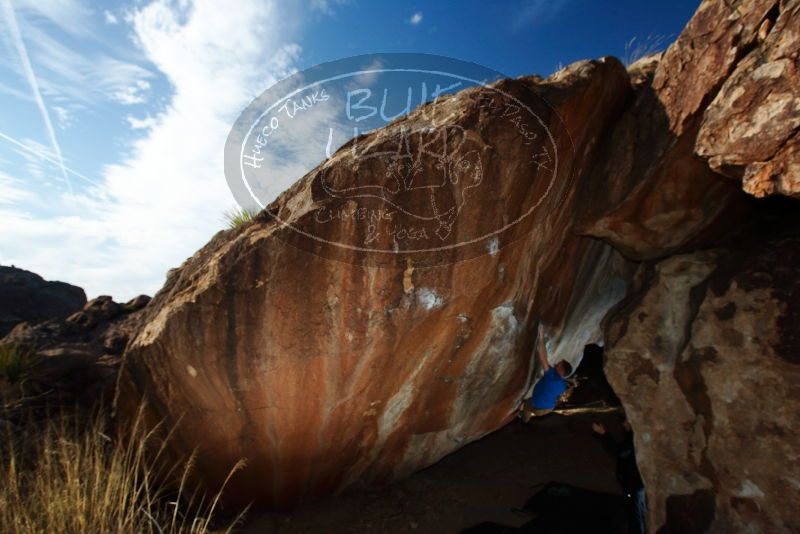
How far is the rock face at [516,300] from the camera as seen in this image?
288cm

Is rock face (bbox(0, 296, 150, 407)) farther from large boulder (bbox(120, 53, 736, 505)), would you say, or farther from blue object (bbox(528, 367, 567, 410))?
blue object (bbox(528, 367, 567, 410))

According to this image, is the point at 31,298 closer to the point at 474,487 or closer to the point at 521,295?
the point at 474,487

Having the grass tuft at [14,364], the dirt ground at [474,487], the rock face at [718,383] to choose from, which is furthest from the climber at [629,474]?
the grass tuft at [14,364]

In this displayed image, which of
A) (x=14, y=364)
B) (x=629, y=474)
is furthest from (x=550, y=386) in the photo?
(x=14, y=364)

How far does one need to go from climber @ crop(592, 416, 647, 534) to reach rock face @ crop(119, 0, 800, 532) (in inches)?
33.2

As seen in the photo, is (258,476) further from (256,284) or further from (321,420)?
(256,284)

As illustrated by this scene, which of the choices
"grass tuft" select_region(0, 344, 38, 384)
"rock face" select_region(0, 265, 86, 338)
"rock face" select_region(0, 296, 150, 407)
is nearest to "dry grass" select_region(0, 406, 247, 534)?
"rock face" select_region(0, 296, 150, 407)

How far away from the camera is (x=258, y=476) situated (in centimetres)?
354

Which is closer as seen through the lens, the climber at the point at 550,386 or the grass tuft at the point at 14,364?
the grass tuft at the point at 14,364

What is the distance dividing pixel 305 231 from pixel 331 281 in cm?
41

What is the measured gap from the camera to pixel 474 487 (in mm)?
4367

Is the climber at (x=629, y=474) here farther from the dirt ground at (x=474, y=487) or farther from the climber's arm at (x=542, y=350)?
the climber's arm at (x=542, y=350)

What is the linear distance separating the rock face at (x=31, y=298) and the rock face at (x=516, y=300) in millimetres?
4076

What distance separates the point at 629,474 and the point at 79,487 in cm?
498
